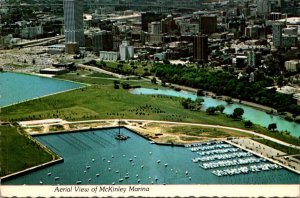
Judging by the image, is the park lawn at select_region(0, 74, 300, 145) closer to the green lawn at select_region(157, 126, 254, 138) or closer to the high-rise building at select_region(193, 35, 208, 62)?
A: the green lawn at select_region(157, 126, 254, 138)

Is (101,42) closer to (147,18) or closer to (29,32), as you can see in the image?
(147,18)

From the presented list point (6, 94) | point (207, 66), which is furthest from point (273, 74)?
point (6, 94)

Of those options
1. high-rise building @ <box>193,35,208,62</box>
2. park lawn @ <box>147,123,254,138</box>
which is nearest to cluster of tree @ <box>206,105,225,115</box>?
park lawn @ <box>147,123,254,138</box>

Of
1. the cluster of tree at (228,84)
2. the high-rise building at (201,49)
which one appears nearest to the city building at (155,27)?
the high-rise building at (201,49)

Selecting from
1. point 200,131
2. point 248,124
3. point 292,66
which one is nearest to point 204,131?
point 200,131

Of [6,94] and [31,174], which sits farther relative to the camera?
[6,94]

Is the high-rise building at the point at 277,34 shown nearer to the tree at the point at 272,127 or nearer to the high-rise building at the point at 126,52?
the high-rise building at the point at 126,52

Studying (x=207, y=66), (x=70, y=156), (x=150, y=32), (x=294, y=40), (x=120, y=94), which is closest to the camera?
(x=70, y=156)

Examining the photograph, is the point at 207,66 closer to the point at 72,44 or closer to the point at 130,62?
the point at 130,62
